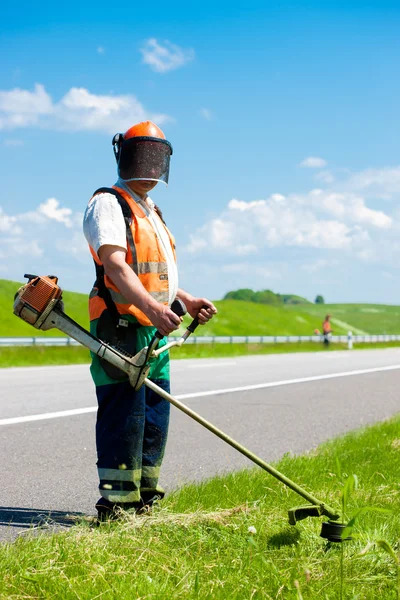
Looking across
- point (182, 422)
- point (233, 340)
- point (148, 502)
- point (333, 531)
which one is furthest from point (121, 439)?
point (233, 340)

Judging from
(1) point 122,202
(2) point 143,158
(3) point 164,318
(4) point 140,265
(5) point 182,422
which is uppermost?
(2) point 143,158

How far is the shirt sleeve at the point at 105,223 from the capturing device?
12.8ft

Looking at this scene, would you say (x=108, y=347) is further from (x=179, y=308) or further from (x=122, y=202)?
(x=122, y=202)

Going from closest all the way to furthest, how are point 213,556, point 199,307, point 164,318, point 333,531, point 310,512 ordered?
point 213,556, point 333,531, point 164,318, point 310,512, point 199,307

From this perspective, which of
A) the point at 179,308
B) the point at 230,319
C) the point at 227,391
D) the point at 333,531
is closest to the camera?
the point at 333,531

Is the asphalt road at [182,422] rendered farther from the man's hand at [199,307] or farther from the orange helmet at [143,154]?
the orange helmet at [143,154]

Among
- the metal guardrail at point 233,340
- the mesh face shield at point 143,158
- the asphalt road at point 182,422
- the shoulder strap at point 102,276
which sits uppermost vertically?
the mesh face shield at point 143,158

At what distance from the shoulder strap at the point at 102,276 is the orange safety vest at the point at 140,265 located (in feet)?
0.06

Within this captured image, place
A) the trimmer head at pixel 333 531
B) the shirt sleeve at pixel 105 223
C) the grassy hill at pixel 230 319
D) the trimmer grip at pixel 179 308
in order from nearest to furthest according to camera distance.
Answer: the trimmer head at pixel 333 531 → the shirt sleeve at pixel 105 223 → the trimmer grip at pixel 179 308 → the grassy hill at pixel 230 319

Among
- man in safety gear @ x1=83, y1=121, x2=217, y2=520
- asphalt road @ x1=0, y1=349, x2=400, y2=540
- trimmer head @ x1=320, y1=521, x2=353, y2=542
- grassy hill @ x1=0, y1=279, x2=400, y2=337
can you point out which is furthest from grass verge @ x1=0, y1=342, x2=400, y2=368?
trimmer head @ x1=320, y1=521, x2=353, y2=542

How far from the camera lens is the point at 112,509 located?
4125 millimetres

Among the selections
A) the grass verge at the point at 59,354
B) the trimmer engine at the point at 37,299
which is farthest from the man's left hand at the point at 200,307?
the grass verge at the point at 59,354

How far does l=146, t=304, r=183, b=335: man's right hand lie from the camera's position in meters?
3.68

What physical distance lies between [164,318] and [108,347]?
0.37 metres
